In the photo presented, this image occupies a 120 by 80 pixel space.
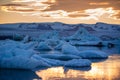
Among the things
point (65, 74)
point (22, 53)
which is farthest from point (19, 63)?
point (65, 74)

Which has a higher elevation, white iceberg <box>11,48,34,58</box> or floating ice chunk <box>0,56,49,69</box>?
white iceberg <box>11,48,34,58</box>

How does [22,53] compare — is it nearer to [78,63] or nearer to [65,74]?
[78,63]

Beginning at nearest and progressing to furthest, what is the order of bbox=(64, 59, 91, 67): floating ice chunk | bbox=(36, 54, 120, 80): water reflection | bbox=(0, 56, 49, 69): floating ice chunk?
bbox=(36, 54, 120, 80): water reflection
bbox=(0, 56, 49, 69): floating ice chunk
bbox=(64, 59, 91, 67): floating ice chunk

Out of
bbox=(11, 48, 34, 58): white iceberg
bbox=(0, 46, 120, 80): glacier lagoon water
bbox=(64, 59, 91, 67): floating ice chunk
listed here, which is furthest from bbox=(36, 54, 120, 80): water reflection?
bbox=(11, 48, 34, 58): white iceberg

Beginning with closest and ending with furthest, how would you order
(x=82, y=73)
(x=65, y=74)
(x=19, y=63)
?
1. (x=65, y=74)
2. (x=82, y=73)
3. (x=19, y=63)

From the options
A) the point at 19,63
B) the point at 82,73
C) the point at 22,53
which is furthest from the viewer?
the point at 22,53

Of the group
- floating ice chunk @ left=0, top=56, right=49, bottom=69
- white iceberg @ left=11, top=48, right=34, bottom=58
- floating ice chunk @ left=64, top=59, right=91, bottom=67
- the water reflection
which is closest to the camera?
the water reflection

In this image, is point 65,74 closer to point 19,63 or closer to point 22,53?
point 19,63

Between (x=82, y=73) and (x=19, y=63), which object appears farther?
(x=19, y=63)

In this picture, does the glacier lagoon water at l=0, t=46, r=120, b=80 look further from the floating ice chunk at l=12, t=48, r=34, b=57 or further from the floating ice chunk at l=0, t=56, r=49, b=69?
the floating ice chunk at l=12, t=48, r=34, b=57

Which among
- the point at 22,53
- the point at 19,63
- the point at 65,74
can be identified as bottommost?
the point at 65,74

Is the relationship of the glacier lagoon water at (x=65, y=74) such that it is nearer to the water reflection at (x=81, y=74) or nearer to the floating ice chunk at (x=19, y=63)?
the water reflection at (x=81, y=74)

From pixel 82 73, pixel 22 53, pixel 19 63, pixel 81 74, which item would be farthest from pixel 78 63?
pixel 19 63

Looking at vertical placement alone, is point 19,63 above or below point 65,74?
above
